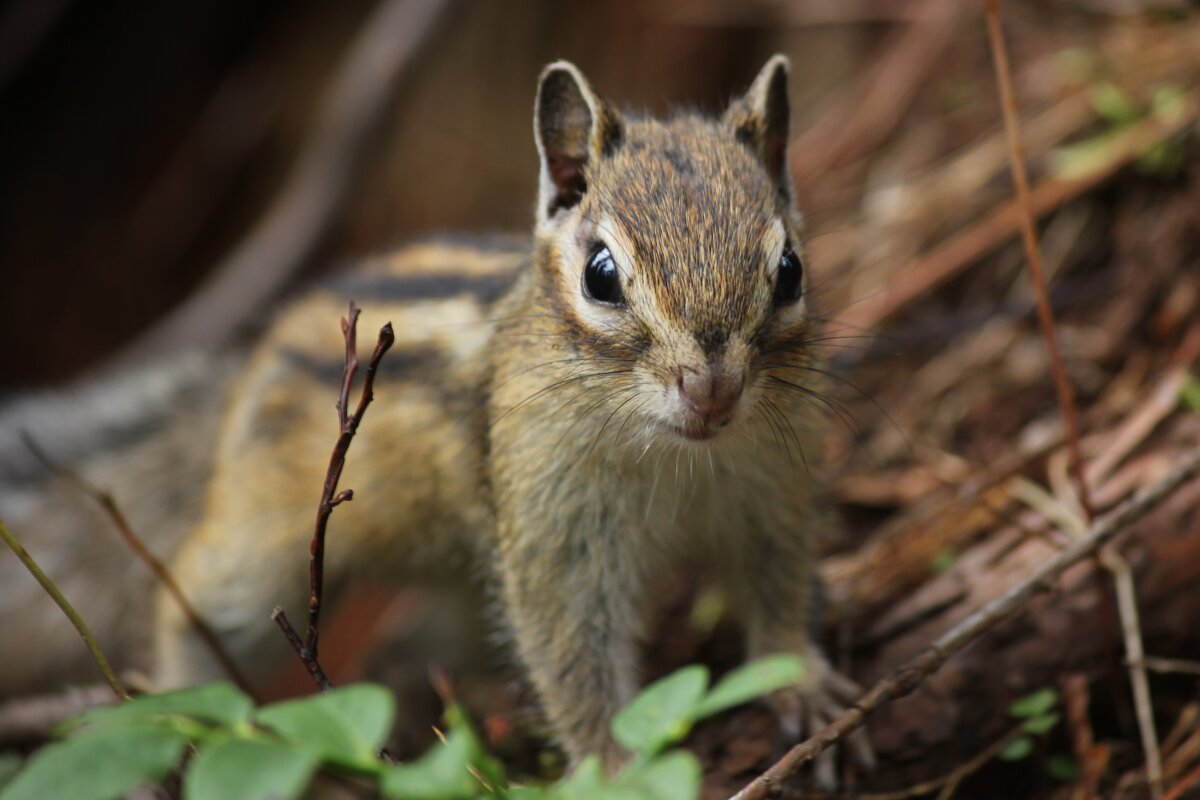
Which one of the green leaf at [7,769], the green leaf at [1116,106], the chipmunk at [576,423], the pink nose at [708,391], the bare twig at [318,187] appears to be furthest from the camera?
the bare twig at [318,187]

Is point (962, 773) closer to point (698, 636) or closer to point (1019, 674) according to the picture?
point (1019, 674)

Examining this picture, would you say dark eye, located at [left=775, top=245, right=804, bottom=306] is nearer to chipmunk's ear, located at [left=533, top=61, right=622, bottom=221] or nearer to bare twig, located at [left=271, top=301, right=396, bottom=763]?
chipmunk's ear, located at [left=533, top=61, right=622, bottom=221]

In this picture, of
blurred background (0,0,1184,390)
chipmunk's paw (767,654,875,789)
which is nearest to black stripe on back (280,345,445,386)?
chipmunk's paw (767,654,875,789)

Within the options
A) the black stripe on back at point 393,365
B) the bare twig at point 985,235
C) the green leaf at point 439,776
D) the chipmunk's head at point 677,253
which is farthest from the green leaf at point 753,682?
the bare twig at point 985,235

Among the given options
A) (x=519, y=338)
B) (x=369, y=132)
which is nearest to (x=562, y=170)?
(x=519, y=338)

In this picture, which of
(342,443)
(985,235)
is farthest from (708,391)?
(985,235)

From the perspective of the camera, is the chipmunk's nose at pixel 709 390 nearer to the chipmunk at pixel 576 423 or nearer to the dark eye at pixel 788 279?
the chipmunk at pixel 576 423
